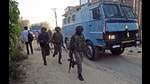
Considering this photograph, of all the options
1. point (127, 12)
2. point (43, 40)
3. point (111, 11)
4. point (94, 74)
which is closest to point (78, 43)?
point (94, 74)

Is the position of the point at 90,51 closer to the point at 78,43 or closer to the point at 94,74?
the point at 94,74

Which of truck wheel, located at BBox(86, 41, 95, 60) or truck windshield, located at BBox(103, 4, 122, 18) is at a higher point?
truck windshield, located at BBox(103, 4, 122, 18)

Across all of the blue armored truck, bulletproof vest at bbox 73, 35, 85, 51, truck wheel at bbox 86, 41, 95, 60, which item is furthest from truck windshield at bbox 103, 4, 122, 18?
bulletproof vest at bbox 73, 35, 85, 51

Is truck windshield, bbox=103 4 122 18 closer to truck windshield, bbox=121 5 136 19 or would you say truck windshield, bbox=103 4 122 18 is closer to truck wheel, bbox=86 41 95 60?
truck windshield, bbox=121 5 136 19

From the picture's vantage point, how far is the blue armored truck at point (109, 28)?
28.9 ft

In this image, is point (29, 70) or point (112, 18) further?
point (112, 18)

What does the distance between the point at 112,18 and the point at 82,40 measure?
8.69 ft

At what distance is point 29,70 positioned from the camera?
8422 millimetres

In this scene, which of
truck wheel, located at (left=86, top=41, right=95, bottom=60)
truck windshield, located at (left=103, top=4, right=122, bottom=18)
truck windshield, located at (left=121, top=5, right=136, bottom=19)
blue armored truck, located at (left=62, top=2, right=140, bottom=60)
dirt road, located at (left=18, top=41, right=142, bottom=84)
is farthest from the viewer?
truck wheel, located at (left=86, top=41, right=95, bottom=60)

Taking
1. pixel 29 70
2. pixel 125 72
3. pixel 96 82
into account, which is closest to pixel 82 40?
pixel 96 82

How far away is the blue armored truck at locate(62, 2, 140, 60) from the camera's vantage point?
880 centimetres

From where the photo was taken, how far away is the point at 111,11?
9.34 metres
